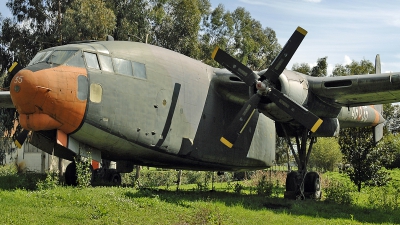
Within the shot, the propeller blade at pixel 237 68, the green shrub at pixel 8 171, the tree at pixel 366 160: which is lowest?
the green shrub at pixel 8 171

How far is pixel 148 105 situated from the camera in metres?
13.5

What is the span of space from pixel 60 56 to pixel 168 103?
350 centimetres

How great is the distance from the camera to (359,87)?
1570 cm

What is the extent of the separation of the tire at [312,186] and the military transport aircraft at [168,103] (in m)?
0.04

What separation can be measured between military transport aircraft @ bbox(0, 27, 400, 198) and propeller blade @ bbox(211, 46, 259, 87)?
0.11 feet

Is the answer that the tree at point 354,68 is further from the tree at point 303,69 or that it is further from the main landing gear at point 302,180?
the main landing gear at point 302,180

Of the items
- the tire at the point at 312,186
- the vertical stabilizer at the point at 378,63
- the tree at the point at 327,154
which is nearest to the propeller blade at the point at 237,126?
the tire at the point at 312,186

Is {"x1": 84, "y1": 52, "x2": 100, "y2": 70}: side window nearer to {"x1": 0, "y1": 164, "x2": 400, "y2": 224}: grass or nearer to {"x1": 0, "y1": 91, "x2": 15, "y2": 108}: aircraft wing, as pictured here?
{"x1": 0, "y1": 164, "x2": 400, "y2": 224}: grass

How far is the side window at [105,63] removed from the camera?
12.8 meters

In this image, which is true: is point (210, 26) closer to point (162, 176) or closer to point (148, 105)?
point (162, 176)

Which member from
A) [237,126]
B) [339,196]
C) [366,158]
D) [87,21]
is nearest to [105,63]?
[237,126]

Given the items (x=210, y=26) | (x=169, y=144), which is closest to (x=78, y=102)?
(x=169, y=144)

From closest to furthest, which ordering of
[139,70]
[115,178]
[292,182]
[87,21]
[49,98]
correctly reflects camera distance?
[49,98] → [139,70] → [115,178] → [292,182] → [87,21]

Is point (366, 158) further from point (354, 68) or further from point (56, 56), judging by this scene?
point (354, 68)
